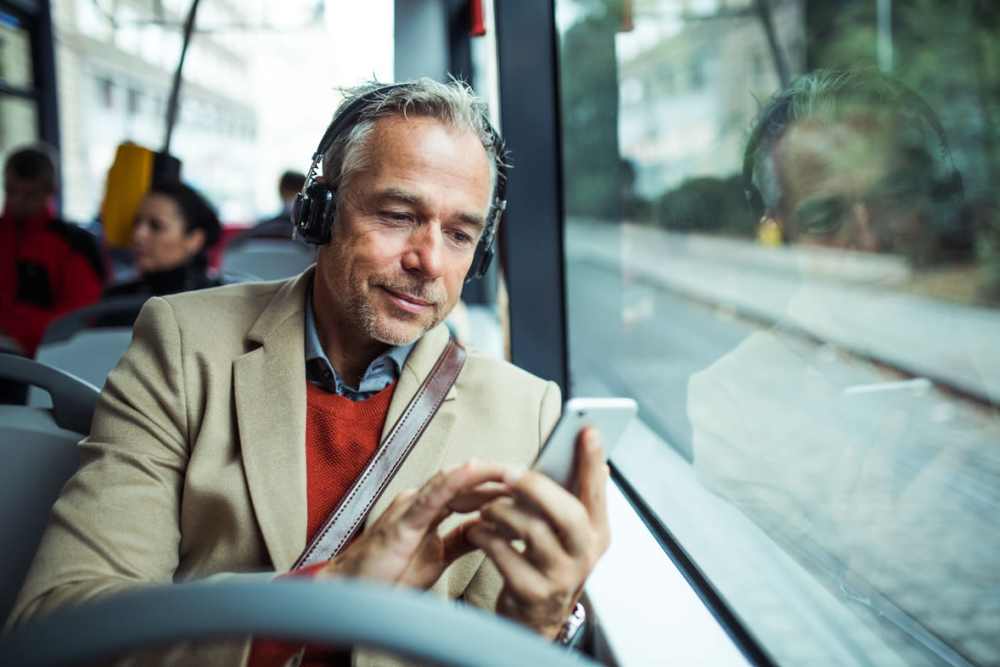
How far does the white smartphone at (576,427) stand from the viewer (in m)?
0.87

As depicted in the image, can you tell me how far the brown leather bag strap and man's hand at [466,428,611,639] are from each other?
1.30ft

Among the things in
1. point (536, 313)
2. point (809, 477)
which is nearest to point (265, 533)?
point (536, 313)

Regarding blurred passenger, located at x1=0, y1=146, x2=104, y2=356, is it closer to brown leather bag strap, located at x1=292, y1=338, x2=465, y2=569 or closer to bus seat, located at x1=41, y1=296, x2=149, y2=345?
bus seat, located at x1=41, y1=296, x2=149, y2=345

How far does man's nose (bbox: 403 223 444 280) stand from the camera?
136cm

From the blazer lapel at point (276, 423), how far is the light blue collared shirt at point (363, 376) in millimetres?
26

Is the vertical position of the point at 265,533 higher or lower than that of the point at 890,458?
higher

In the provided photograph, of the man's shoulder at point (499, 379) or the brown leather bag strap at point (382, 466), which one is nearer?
the brown leather bag strap at point (382, 466)

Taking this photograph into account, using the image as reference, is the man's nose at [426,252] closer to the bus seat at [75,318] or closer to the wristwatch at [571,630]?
the wristwatch at [571,630]

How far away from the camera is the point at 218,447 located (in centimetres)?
133

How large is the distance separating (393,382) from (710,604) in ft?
2.50

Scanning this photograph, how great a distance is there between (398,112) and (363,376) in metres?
0.43

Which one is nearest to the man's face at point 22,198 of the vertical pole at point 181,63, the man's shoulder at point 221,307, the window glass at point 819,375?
the vertical pole at point 181,63

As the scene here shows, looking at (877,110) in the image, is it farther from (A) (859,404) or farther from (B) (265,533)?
(A) (859,404)

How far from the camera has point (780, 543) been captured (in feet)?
9.13
